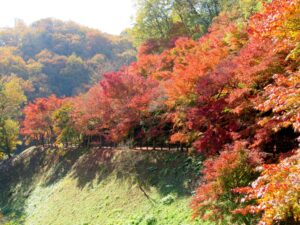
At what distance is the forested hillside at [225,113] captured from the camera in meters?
6.79

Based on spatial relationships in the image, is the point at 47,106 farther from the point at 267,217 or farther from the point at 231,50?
the point at 267,217

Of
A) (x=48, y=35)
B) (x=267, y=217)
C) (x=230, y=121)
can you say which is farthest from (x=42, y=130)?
(x=48, y=35)

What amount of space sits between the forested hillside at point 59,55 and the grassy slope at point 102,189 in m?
33.6

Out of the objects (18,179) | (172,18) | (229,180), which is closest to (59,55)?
(172,18)

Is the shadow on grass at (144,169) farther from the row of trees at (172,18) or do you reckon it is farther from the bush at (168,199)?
the row of trees at (172,18)

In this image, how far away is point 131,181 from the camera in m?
20.5

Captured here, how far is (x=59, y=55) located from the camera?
272 ft

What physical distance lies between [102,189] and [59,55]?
68283mm

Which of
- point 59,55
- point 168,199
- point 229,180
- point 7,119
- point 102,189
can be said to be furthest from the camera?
point 59,55

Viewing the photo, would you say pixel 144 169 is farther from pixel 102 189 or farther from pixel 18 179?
pixel 18 179

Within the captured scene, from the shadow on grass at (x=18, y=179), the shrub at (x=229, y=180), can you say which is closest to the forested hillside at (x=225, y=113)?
the shrub at (x=229, y=180)

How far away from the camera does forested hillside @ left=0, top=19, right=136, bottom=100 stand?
227 ft

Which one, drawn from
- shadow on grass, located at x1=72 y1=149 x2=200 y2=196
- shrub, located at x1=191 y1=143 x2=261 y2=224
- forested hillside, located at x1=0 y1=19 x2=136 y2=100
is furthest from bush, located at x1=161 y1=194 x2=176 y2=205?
forested hillside, located at x1=0 y1=19 x2=136 y2=100

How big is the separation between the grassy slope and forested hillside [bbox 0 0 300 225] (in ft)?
4.05
